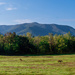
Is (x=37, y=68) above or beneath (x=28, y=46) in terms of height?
beneath

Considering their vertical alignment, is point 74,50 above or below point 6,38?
below

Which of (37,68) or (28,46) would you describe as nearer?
(37,68)

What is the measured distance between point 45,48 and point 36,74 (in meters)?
58.6

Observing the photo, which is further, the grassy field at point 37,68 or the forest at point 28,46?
the forest at point 28,46

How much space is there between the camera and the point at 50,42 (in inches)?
3408

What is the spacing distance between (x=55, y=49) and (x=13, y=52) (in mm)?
30531

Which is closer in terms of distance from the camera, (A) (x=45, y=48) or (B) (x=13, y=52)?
(B) (x=13, y=52)

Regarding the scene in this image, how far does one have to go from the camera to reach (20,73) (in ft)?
76.9

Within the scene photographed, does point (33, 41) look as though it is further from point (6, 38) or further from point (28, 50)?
point (6, 38)

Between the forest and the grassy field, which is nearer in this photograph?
the grassy field

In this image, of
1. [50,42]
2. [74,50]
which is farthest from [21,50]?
[74,50]

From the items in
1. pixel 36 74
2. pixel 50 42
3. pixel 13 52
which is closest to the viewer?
pixel 36 74

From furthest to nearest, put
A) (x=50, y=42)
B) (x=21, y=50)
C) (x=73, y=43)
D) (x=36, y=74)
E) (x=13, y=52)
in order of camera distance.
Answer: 1. (x=73, y=43)
2. (x=50, y=42)
3. (x=21, y=50)
4. (x=13, y=52)
5. (x=36, y=74)

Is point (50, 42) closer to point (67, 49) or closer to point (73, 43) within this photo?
point (67, 49)
